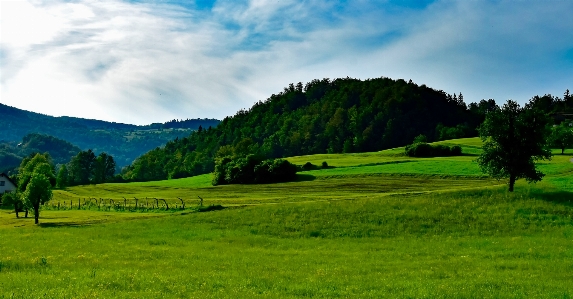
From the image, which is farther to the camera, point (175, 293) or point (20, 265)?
point (20, 265)

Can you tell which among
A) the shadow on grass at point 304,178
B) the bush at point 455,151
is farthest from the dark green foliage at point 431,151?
the shadow on grass at point 304,178

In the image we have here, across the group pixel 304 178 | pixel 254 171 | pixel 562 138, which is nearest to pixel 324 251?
pixel 304 178

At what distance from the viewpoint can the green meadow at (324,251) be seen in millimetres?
17719

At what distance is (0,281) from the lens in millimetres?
18406

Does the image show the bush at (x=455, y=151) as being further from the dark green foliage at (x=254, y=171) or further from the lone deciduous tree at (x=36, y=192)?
the lone deciduous tree at (x=36, y=192)

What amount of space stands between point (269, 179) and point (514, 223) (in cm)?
6664

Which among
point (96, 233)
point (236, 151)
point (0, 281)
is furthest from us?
point (236, 151)

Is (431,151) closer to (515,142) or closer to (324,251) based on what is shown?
(515,142)

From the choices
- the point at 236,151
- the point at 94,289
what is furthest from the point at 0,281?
the point at 236,151

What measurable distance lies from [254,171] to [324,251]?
248ft

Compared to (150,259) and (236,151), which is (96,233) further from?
(236,151)

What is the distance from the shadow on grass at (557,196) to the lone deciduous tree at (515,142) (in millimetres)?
2594

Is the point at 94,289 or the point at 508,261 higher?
the point at 94,289

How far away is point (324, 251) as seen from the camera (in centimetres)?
3297
